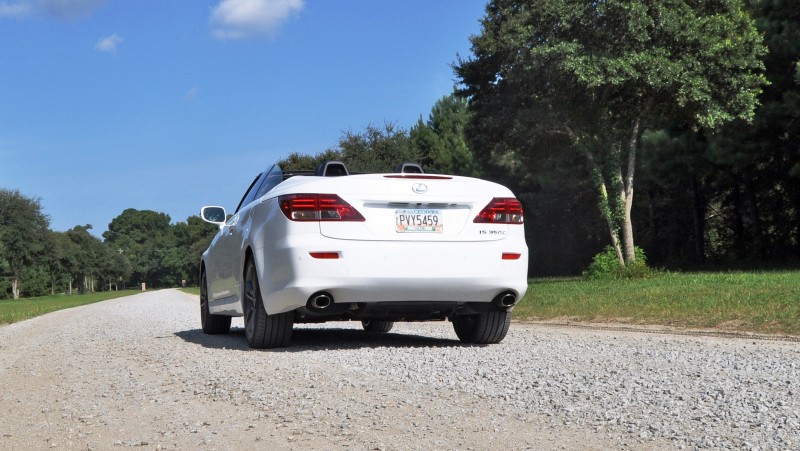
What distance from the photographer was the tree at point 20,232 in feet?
268

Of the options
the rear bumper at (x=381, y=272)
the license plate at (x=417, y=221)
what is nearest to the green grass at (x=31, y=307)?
the rear bumper at (x=381, y=272)

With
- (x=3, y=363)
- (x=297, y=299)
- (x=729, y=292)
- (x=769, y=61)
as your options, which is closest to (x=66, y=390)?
(x=297, y=299)

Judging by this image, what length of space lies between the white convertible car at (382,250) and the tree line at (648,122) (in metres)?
16.7

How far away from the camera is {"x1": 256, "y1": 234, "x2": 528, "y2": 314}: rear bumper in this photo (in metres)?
7.02

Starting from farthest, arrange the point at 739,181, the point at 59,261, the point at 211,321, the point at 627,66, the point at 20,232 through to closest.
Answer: the point at 59,261
the point at 20,232
the point at 739,181
the point at 627,66
the point at 211,321

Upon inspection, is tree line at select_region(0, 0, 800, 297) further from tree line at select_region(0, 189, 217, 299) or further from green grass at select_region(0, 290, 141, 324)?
tree line at select_region(0, 189, 217, 299)

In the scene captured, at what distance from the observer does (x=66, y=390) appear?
6.12 meters

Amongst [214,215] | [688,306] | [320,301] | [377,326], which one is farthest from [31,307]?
[320,301]

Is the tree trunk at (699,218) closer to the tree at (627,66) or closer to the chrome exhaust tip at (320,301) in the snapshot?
the tree at (627,66)

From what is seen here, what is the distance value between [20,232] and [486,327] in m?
83.0

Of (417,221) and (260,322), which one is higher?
(417,221)

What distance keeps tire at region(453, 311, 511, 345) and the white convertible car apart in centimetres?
47

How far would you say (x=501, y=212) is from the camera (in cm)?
757

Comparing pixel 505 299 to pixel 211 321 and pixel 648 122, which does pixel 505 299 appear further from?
pixel 648 122
